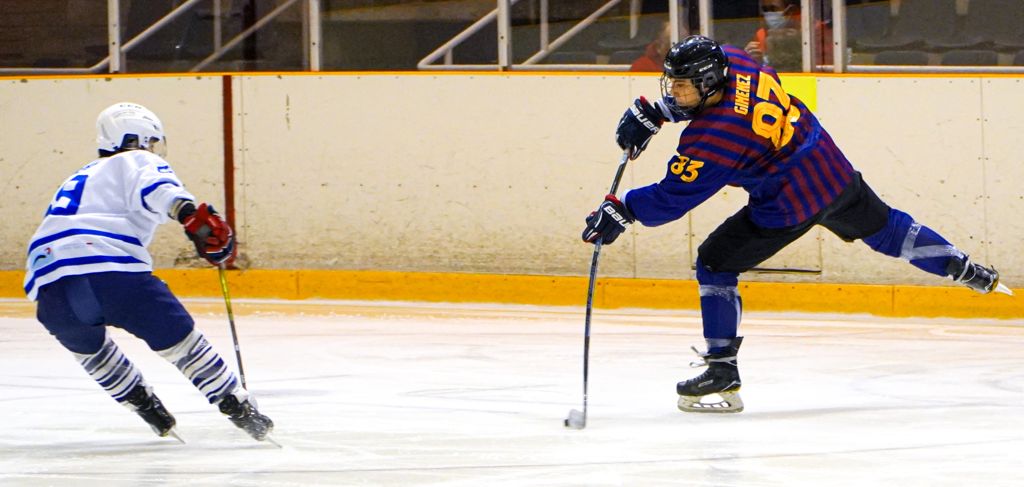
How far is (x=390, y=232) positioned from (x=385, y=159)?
0.37 metres

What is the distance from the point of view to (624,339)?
6359 mm

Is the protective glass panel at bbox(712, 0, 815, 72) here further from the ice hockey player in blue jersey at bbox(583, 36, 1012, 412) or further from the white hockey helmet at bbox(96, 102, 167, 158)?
the white hockey helmet at bbox(96, 102, 167, 158)

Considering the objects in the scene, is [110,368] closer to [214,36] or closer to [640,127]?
[640,127]

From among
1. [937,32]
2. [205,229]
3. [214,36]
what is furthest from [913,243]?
[214,36]

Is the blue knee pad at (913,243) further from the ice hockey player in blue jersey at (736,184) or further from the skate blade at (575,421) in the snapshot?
the skate blade at (575,421)

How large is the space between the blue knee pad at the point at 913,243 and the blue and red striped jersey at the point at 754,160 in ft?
0.84

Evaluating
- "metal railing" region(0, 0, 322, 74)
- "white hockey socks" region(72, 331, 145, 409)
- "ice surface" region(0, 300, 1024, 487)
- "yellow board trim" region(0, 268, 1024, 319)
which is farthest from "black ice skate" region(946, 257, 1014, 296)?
"metal railing" region(0, 0, 322, 74)

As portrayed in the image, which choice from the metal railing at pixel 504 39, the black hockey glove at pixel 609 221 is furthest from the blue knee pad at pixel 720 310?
the metal railing at pixel 504 39

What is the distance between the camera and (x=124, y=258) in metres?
3.90

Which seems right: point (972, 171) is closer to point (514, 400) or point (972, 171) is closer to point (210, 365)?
point (514, 400)

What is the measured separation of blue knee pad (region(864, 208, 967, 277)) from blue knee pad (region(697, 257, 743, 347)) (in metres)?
0.46

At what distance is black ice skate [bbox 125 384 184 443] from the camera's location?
4133 millimetres

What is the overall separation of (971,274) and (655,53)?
307 cm

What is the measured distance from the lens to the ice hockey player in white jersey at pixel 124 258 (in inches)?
152
